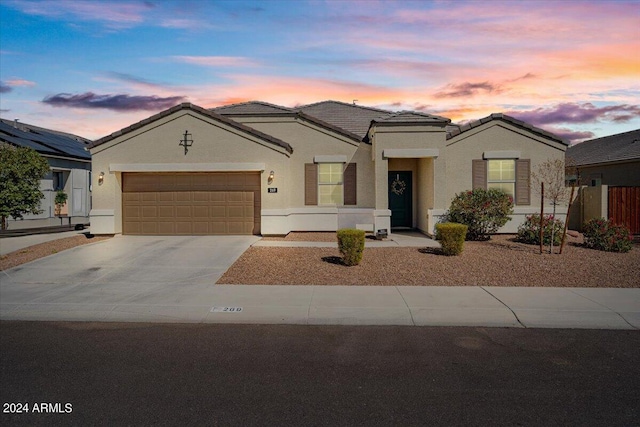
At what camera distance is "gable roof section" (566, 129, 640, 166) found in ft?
83.6

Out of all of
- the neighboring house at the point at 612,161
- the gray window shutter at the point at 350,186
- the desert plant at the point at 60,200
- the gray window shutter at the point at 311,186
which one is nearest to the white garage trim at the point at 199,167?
the gray window shutter at the point at 311,186

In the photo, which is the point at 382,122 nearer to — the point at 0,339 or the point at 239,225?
the point at 239,225

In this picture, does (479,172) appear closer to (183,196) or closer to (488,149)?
(488,149)

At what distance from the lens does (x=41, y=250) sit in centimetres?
1515

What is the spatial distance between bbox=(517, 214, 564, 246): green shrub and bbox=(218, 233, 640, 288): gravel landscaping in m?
0.65

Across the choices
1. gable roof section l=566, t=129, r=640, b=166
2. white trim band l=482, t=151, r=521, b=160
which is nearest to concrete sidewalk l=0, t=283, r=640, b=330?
white trim band l=482, t=151, r=521, b=160

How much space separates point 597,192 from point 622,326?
12.6m

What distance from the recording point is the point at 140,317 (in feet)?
27.6

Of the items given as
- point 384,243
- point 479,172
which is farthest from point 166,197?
point 479,172

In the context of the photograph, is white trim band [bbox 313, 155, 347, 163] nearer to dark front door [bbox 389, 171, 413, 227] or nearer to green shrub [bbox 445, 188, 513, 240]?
dark front door [bbox 389, 171, 413, 227]

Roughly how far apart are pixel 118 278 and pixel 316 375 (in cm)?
740

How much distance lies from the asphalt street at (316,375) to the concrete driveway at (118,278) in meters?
1.08

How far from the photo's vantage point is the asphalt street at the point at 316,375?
4672 mm

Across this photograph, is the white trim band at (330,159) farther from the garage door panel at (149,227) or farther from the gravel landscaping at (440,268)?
the garage door panel at (149,227)
